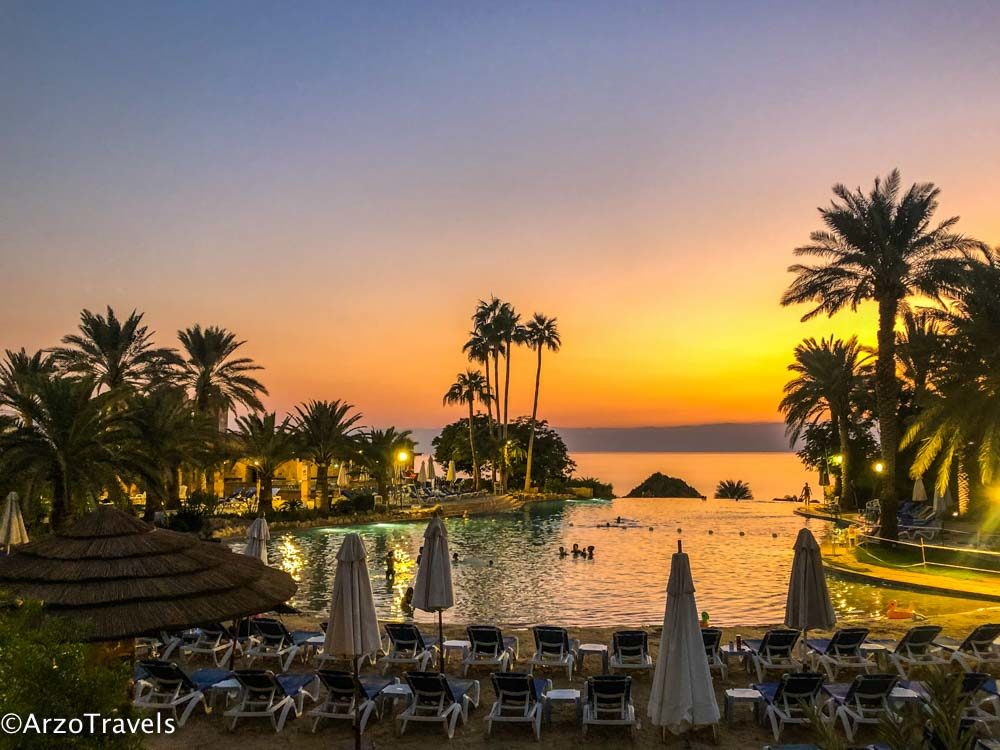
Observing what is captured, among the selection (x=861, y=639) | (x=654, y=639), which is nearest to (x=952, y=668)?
(x=861, y=639)

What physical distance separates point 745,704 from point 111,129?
78.2ft

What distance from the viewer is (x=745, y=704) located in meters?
10.0

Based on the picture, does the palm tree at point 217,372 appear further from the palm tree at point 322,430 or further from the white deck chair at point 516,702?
the white deck chair at point 516,702

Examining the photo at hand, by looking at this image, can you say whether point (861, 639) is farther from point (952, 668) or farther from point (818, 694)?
point (818, 694)

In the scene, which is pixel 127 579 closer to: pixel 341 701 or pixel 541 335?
pixel 341 701

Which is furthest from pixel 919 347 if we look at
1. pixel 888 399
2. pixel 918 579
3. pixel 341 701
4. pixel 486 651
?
pixel 341 701

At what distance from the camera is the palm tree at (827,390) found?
41.7m

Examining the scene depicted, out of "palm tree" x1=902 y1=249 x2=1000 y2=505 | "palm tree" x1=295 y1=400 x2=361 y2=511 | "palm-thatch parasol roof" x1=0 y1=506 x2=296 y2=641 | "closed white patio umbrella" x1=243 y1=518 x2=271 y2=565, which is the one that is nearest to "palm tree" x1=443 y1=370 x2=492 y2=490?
"palm tree" x1=295 y1=400 x2=361 y2=511

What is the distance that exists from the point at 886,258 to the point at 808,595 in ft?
56.2

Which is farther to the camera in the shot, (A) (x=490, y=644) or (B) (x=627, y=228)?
(B) (x=627, y=228)

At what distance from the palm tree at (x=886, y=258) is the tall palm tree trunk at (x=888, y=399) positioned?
27 millimetres

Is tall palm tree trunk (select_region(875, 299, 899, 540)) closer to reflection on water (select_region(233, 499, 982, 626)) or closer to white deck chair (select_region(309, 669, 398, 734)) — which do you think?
reflection on water (select_region(233, 499, 982, 626))

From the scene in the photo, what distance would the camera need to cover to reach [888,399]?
24.1m

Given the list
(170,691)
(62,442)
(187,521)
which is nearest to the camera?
(170,691)
